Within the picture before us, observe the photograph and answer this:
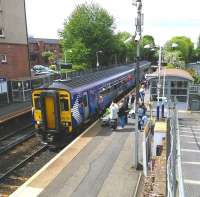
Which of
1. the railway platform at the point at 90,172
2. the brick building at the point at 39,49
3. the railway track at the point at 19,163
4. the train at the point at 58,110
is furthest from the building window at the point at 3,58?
the brick building at the point at 39,49

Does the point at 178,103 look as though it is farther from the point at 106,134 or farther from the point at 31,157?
the point at 31,157

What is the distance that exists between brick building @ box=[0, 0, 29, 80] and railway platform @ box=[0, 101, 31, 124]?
13.6ft

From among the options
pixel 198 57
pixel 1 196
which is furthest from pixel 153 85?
pixel 198 57

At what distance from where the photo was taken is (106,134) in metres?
17.9

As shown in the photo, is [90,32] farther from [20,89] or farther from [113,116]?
[113,116]

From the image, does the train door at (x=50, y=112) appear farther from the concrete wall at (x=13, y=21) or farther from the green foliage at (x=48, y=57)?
the green foliage at (x=48, y=57)

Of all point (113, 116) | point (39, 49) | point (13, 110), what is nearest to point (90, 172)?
point (113, 116)

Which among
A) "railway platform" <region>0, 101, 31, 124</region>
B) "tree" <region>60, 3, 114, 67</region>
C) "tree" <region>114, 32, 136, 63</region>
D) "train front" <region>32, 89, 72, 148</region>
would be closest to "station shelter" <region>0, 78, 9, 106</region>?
"railway platform" <region>0, 101, 31, 124</region>

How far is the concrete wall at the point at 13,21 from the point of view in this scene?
31.5 metres

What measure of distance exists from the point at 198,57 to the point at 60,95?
336ft

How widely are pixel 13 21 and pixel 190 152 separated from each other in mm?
24488

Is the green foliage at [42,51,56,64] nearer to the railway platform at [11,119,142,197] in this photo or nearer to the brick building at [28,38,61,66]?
the brick building at [28,38,61,66]

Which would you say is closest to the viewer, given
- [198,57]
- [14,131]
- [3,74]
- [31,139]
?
[31,139]

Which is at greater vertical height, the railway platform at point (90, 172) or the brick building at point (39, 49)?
the brick building at point (39, 49)
